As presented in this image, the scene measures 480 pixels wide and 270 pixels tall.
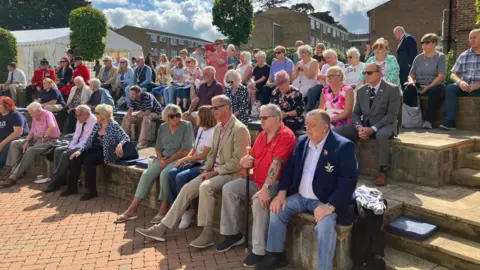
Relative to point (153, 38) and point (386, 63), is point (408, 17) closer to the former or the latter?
point (386, 63)

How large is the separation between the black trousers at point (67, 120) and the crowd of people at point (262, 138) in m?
0.72

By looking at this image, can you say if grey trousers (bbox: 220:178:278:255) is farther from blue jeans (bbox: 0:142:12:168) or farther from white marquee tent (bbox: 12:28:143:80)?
white marquee tent (bbox: 12:28:143:80)

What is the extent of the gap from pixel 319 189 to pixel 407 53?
5.10m

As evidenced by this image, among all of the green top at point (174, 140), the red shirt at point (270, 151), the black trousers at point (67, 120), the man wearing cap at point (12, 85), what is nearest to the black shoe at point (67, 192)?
the green top at point (174, 140)

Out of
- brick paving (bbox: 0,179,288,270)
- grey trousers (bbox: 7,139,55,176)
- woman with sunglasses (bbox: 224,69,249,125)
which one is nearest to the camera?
brick paving (bbox: 0,179,288,270)

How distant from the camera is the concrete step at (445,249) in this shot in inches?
137

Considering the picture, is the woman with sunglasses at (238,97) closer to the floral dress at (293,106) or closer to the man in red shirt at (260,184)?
the floral dress at (293,106)

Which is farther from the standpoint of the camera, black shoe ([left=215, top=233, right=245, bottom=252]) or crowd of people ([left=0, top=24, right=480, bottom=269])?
black shoe ([left=215, top=233, right=245, bottom=252])

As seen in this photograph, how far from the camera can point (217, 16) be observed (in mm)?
35031

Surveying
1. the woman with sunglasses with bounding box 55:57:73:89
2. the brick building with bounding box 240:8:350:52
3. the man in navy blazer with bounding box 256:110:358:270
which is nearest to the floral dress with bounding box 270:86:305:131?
the man in navy blazer with bounding box 256:110:358:270

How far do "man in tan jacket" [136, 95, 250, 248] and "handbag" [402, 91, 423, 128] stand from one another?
316 cm

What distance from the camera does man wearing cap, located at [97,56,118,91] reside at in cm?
1213

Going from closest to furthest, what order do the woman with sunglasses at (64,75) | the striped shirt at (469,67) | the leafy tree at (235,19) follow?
the striped shirt at (469,67), the woman with sunglasses at (64,75), the leafy tree at (235,19)

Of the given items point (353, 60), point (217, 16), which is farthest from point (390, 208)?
point (217, 16)
